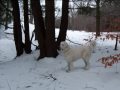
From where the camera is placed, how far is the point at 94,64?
1164 cm

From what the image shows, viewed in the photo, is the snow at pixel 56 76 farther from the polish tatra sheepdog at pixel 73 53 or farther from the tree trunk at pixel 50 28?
the tree trunk at pixel 50 28

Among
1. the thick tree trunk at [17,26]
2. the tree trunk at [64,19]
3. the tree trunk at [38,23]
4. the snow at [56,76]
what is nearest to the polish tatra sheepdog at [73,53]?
the snow at [56,76]

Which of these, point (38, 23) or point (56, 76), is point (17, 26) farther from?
point (56, 76)

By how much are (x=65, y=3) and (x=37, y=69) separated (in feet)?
13.9

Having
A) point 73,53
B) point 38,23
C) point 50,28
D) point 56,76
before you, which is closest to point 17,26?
point 38,23

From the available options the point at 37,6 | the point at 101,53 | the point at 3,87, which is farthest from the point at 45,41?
the point at 3,87

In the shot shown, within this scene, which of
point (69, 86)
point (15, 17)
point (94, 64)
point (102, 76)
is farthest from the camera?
point (15, 17)

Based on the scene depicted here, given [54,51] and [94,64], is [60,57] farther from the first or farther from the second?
[94,64]

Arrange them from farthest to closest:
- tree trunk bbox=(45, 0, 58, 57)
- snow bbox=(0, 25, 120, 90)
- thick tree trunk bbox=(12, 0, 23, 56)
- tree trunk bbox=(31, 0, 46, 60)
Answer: thick tree trunk bbox=(12, 0, 23, 56), tree trunk bbox=(31, 0, 46, 60), tree trunk bbox=(45, 0, 58, 57), snow bbox=(0, 25, 120, 90)

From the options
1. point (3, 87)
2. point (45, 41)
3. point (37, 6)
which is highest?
point (37, 6)

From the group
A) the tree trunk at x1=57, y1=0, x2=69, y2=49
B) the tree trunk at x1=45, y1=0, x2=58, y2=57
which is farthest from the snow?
the tree trunk at x1=57, y1=0, x2=69, y2=49

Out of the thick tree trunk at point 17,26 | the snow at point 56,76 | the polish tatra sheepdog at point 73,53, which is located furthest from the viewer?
the thick tree trunk at point 17,26

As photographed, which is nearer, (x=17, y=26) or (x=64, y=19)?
(x=64, y=19)

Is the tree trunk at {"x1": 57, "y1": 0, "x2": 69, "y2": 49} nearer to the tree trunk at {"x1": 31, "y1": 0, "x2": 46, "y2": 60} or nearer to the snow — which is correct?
the tree trunk at {"x1": 31, "y1": 0, "x2": 46, "y2": 60}
